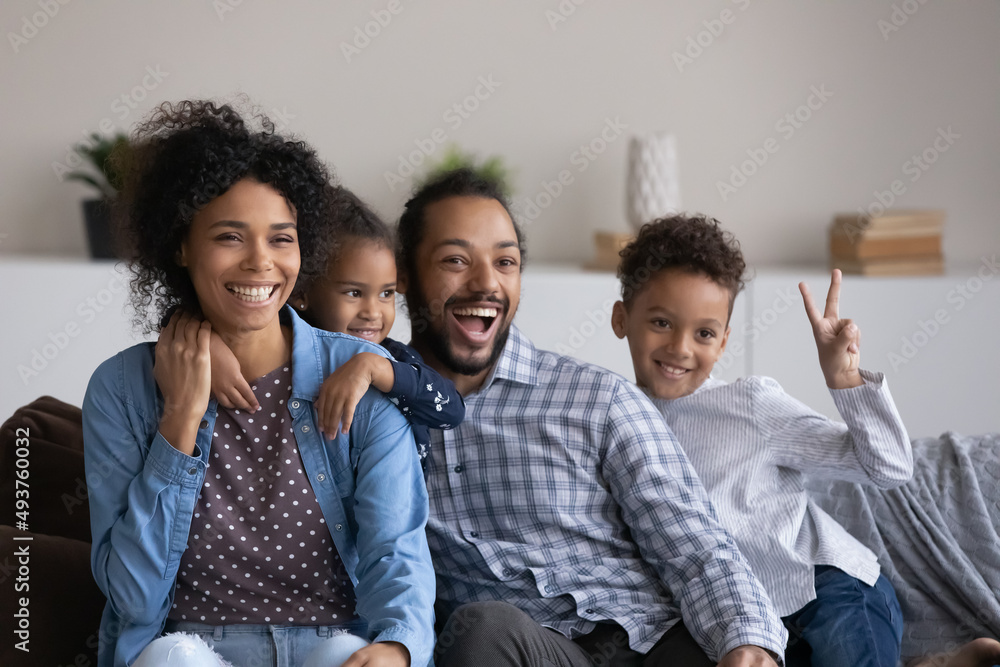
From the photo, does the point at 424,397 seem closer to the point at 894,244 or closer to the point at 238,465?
the point at 238,465

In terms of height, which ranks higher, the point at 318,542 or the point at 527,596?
the point at 318,542

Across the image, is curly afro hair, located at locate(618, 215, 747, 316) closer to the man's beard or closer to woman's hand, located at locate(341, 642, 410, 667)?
the man's beard

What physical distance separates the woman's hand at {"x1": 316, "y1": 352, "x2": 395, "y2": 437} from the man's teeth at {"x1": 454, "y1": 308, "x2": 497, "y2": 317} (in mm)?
364

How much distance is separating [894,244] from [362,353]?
2445 mm

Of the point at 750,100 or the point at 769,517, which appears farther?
the point at 750,100

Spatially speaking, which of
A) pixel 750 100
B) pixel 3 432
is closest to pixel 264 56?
pixel 750 100

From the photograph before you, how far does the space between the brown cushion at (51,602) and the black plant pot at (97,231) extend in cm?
189

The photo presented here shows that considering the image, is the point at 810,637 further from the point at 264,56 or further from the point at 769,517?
the point at 264,56

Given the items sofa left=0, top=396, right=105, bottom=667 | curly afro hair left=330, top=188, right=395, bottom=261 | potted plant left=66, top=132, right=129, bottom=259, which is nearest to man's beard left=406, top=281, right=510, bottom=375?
curly afro hair left=330, top=188, right=395, bottom=261

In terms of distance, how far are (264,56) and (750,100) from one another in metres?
1.83

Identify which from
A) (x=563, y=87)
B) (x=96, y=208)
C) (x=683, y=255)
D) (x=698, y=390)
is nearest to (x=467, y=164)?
(x=563, y=87)

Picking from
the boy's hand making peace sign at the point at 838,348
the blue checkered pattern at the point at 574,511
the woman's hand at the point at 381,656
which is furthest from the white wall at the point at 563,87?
the woman's hand at the point at 381,656

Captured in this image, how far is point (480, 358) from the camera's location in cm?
174

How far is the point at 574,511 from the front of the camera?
164 cm
